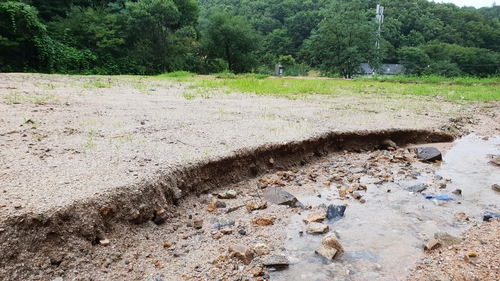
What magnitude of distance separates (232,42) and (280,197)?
Result: 25773 millimetres

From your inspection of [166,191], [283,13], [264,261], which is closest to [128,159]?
[166,191]

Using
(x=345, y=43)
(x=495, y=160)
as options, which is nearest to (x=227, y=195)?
(x=495, y=160)

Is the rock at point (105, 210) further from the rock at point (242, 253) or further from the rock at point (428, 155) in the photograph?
the rock at point (428, 155)

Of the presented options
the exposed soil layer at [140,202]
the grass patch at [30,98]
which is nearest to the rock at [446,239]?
the exposed soil layer at [140,202]

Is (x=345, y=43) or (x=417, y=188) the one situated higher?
(x=345, y=43)

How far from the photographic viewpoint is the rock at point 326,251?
6.63 ft

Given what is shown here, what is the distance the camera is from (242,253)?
1963 mm

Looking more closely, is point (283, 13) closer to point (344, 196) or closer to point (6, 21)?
point (6, 21)

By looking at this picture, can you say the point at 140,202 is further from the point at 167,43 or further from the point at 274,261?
the point at 167,43

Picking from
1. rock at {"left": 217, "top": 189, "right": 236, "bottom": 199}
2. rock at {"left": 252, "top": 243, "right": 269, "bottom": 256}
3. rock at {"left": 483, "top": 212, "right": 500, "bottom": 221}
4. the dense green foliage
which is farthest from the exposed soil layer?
the dense green foliage

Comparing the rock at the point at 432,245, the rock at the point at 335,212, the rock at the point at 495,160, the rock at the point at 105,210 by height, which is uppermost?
the rock at the point at 105,210

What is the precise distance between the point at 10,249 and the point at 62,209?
0.29 metres

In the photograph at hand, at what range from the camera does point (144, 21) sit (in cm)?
2177

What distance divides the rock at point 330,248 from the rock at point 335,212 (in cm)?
45
